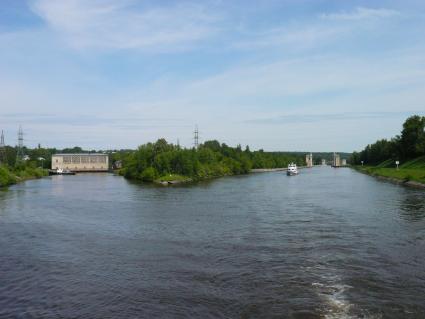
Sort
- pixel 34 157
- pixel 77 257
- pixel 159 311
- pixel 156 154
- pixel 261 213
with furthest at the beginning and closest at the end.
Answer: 1. pixel 34 157
2. pixel 156 154
3. pixel 261 213
4. pixel 77 257
5. pixel 159 311

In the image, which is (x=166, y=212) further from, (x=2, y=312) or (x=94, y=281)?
(x=2, y=312)

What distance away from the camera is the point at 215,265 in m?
20.7

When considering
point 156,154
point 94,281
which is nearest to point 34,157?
point 156,154

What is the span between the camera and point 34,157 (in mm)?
189875

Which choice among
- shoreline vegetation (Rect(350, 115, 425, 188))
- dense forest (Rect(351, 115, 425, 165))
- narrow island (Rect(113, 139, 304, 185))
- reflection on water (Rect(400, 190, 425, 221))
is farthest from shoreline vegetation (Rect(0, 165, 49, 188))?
dense forest (Rect(351, 115, 425, 165))

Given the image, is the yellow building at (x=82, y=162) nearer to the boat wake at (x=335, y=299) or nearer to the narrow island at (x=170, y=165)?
the narrow island at (x=170, y=165)

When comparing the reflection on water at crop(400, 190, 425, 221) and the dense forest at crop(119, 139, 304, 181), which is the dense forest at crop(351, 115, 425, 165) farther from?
the reflection on water at crop(400, 190, 425, 221)

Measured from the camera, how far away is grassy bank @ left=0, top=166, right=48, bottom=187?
80.5 m

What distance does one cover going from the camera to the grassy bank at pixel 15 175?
80488 millimetres

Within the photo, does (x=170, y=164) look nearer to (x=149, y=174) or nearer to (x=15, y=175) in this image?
(x=149, y=174)

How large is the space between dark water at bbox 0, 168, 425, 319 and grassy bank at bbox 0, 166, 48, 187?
47581 millimetres

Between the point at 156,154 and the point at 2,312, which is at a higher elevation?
the point at 156,154

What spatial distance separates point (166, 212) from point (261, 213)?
8.23 metres

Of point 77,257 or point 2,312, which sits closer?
point 2,312
